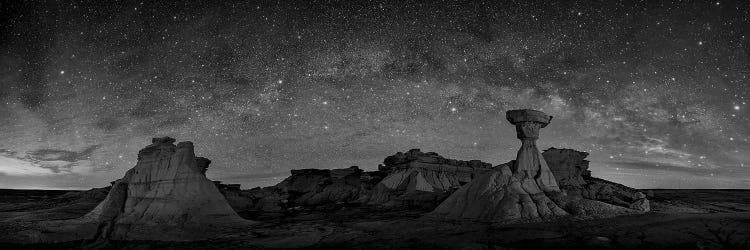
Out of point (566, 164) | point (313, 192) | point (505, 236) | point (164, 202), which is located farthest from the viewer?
point (313, 192)

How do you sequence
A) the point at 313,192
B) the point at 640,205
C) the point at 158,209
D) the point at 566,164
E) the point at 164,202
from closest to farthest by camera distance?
the point at 158,209 → the point at 164,202 → the point at 640,205 → the point at 566,164 → the point at 313,192

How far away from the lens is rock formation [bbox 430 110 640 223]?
1694 centimetres

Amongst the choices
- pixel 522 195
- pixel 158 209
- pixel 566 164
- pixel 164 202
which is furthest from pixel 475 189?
pixel 566 164

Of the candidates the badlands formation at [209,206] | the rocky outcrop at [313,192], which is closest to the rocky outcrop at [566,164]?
the badlands formation at [209,206]

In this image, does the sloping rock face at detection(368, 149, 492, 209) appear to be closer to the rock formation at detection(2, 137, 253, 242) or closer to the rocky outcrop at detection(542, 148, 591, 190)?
the rocky outcrop at detection(542, 148, 591, 190)

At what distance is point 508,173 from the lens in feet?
64.6

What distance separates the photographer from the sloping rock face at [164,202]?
1556 cm

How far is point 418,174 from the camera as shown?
4216 centimetres

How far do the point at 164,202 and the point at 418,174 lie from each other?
29164 mm

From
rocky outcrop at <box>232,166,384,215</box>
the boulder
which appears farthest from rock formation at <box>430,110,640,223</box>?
rocky outcrop at <box>232,166,384,215</box>

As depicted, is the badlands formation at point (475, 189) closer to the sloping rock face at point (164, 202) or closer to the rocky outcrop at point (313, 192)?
the rocky outcrop at point (313, 192)

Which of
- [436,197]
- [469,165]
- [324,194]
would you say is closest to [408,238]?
[436,197]

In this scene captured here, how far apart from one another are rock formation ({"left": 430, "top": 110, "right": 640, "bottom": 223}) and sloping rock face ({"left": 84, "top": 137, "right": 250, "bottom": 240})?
11157 mm

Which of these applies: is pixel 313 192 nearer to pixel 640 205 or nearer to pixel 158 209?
pixel 158 209
